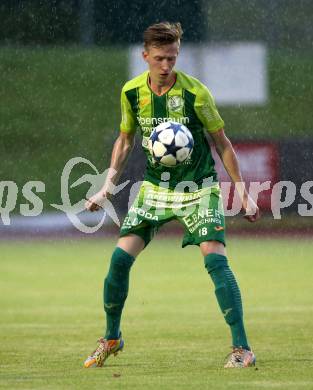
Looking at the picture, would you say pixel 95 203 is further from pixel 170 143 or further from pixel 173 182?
pixel 170 143

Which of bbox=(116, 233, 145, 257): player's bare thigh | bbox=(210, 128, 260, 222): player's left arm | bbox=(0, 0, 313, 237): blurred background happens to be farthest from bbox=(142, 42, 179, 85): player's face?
bbox=(0, 0, 313, 237): blurred background

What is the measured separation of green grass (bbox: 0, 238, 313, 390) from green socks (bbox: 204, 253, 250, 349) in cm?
25

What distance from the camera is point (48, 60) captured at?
34500 millimetres

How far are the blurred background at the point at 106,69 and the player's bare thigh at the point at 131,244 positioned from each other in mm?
17993

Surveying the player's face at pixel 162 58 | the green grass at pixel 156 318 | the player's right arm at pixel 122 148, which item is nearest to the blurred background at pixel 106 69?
the green grass at pixel 156 318

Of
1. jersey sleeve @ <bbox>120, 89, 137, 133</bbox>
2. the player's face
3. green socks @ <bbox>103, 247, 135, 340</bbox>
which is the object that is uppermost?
the player's face

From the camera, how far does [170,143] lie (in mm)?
7719

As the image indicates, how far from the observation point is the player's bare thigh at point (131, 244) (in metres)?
7.99

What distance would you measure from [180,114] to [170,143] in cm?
29

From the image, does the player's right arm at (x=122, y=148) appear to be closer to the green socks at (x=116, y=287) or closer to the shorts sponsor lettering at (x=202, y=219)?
the green socks at (x=116, y=287)

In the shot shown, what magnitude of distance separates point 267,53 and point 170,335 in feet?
81.6

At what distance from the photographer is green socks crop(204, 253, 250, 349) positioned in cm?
772

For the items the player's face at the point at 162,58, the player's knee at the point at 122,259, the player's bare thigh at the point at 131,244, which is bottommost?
the player's knee at the point at 122,259

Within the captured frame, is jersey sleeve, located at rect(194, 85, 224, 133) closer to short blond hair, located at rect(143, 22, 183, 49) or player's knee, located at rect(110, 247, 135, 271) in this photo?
short blond hair, located at rect(143, 22, 183, 49)
